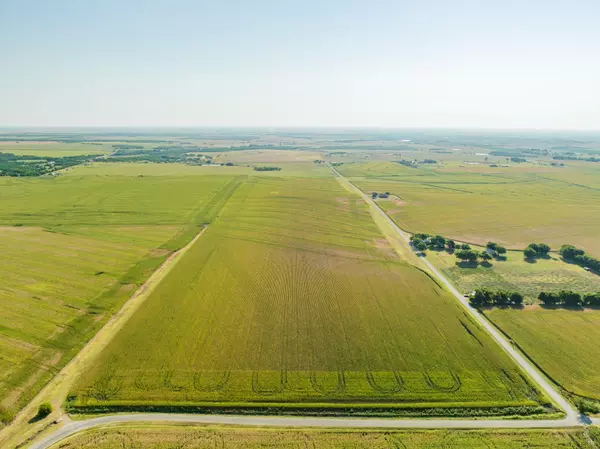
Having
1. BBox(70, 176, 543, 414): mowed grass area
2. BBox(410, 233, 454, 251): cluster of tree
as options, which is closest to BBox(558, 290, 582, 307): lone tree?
BBox(70, 176, 543, 414): mowed grass area

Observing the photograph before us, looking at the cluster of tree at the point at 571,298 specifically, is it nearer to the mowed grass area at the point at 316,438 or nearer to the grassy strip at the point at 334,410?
the grassy strip at the point at 334,410

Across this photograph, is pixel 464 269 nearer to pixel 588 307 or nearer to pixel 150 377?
pixel 588 307

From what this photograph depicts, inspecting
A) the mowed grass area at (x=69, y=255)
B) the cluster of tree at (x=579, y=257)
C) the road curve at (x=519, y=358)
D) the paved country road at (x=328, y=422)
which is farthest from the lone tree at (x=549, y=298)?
the mowed grass area at (x=69, y=255)

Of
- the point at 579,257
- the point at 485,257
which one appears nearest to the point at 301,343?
the point at 485,257

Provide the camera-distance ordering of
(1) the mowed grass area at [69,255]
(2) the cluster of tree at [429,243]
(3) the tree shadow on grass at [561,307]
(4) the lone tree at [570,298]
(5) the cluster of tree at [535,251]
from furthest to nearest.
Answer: (2) the cluster of tree at [429,243]
(5) the cluster of tree at [535,251]
(4) the lone tree at [570,298]
(3) the tree shadow on grass at [561,307]
(1) the mowed grass area at [69,255]

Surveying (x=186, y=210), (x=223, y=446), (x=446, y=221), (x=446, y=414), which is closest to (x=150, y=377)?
(x=223, y=446)

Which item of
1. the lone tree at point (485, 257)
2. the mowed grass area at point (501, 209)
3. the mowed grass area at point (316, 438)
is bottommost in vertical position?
the mowed grass area at point (316, 438)

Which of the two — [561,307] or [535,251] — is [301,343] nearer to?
[561,307]
